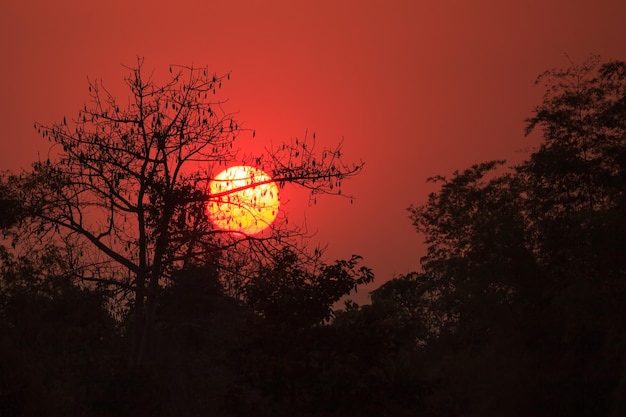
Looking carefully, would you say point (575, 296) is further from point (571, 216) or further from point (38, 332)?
point (38, 332)

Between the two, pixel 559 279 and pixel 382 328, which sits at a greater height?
pixel 559 279

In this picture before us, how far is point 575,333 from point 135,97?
67.4 feet

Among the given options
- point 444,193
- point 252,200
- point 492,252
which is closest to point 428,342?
point 444,193

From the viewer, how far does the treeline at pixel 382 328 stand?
17438 mm

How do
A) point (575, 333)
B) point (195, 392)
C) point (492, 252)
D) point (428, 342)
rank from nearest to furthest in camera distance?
point (195, 392) → point (575, 333) → point (492, 252) → point (428, 342)

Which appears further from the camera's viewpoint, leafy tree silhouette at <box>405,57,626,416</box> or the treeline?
leafy tree silhouette at <box>405,57,626,416</box>

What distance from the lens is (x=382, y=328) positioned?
1753 centimetres

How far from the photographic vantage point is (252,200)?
23.9 meters

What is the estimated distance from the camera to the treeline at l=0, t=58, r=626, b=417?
1744cm

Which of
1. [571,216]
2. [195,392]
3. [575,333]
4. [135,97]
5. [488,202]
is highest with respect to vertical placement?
[488,202]

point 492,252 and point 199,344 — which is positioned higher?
point 492,252

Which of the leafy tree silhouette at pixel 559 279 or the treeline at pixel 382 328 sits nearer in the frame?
the treeline at pixel 382 328

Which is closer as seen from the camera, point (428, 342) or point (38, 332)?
point (38, 332)

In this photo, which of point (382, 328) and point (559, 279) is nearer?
point (382, 328)
